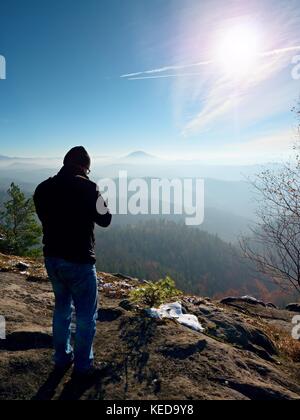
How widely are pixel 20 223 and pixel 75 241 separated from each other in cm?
2756

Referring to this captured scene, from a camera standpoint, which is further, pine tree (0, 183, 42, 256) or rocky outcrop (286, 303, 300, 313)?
pine tree (0, 183, 42, 256)

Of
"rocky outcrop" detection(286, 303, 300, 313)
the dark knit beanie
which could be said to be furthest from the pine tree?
the dark knit beanie

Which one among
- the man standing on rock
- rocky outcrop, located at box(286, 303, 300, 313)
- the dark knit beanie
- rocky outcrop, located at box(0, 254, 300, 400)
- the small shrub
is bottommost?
rocky outcrop, located at box(286, 303, 300, 313)

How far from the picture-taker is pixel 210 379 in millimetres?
5730

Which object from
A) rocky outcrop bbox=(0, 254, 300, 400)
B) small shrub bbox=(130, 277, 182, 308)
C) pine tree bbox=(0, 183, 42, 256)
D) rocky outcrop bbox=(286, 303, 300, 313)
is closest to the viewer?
rocky outcrop bbox=(0, 254, 300, 400)

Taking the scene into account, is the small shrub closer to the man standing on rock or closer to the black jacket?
the man standing on rock

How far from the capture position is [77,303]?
5.46 meters

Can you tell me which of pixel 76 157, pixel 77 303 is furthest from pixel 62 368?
pixel 76 157

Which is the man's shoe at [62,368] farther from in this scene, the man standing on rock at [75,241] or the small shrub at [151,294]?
the small shrub at [151,294]

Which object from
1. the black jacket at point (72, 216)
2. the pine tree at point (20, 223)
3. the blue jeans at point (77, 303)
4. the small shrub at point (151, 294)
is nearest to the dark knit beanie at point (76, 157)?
the black jacket at point (72, 216)

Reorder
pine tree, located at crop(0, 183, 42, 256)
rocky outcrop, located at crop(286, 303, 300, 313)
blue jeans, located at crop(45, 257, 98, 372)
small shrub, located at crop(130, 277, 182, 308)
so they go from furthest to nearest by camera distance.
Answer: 1. pine tree, located at crop(0, 183, 42, 256)
2. rocky outcrop, located at crop(286, 303, 300, 313)
3. small shrub, located at crop(130, 277, 182, 308)
4. blue jeans, located at crop(45, 257, 98, 372)

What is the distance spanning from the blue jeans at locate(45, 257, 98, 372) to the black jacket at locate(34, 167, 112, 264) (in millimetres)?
181

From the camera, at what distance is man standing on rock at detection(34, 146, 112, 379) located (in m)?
5.34

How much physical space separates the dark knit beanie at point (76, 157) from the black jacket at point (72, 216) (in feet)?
0.53
